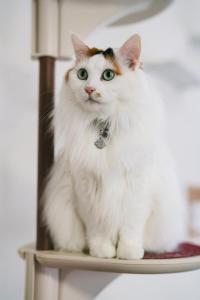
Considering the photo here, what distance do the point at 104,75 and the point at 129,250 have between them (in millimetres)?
378

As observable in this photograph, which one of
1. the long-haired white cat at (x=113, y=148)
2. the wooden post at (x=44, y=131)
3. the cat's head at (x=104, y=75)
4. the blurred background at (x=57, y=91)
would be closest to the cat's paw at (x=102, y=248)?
the long-haired white cat at (x=113, y=148)

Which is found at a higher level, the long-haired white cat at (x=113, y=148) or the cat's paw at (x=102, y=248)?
the long-haired white cat at (x=113, y=148)

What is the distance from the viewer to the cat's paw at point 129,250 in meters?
0.85

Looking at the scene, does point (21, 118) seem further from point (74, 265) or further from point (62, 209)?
point (74, 265)

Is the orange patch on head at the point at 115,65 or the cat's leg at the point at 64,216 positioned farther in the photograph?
the cat's leg at the point at 64,216

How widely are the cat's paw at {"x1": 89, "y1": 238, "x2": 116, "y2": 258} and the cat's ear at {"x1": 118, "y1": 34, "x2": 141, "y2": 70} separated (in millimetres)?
391

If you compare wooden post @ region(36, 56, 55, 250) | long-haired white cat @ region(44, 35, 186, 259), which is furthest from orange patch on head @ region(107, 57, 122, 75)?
wooden post @ region(36, 56, 55, 250)

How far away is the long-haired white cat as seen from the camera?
32.7 inches

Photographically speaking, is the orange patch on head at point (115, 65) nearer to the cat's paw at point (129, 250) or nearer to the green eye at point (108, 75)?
the green eye at point (108, 75)

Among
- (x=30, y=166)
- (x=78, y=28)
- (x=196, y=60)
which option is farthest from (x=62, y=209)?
(x=196, y=60)

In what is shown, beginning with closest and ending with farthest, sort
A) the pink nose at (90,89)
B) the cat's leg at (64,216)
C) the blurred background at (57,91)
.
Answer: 1. the pink nose at (90,89)
2. the cat's leg at (64,216)
3. the blurred background at (57,91)

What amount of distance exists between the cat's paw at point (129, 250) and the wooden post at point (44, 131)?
0.69ft

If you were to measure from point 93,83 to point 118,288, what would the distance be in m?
1.14

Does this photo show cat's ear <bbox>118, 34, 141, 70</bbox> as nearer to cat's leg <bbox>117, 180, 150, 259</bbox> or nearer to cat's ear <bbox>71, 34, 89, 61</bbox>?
cat's ear <bbox>71, 34, 89, 61</bbox>
